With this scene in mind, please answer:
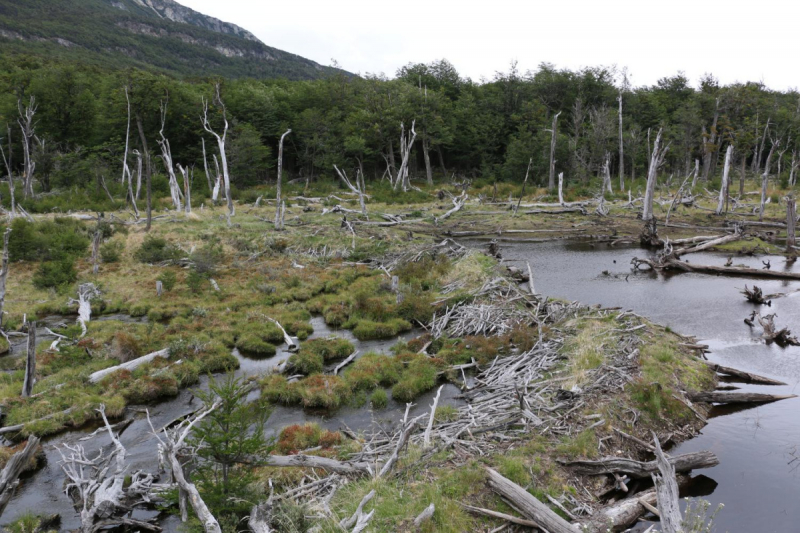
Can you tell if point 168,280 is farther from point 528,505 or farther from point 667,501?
point 667,501

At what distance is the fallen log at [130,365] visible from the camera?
16.0m

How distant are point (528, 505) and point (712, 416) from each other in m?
8.22

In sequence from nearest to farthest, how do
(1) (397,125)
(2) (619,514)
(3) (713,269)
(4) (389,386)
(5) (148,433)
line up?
(2) (619,514), (5) (148,433), (4) (389,386), (3) (713,269), (1) (397,125)

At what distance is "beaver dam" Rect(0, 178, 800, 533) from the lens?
9.31 meters

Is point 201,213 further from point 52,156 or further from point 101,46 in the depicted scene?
point 101,46

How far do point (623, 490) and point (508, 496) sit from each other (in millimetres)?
2900

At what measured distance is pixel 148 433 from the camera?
13562 millimetres

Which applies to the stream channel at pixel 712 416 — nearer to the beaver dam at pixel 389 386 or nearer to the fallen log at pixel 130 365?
the beaver dam at pixel 389 386

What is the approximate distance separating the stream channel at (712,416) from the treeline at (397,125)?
34156 mm

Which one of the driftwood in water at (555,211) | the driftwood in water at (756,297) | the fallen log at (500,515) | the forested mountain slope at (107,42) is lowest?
the fallen log at (500,515)

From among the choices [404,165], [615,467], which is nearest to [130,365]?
[615,467]

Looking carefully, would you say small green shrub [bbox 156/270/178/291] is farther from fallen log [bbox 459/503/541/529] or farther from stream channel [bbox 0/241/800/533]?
fallen log [bbox 459/503/541/529]

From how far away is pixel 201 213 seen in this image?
43.1 meters

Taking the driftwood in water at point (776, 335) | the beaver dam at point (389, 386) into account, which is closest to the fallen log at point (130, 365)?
the beaver dam at point (389, 386)
